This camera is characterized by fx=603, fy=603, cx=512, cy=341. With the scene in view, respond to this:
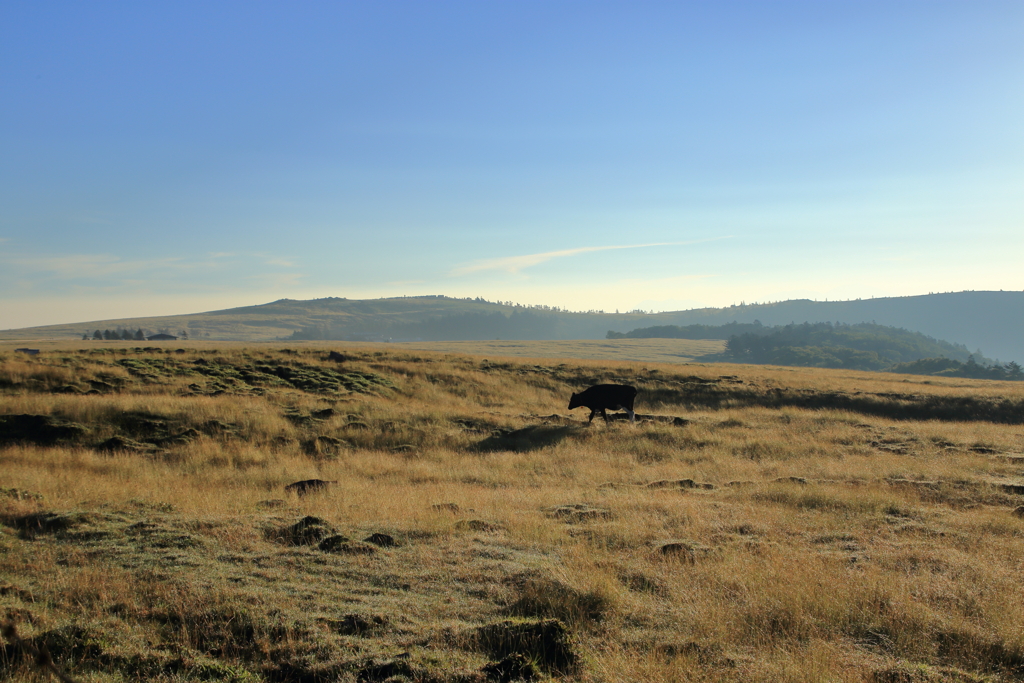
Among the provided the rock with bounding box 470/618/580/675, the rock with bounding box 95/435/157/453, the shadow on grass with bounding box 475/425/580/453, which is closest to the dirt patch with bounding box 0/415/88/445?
the rock with bounding box 95/435/157/453

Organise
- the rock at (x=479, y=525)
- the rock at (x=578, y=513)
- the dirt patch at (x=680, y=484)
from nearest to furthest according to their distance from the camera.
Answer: the rock at (x=479, y=525) < the rock at (x=578, y=513) < the dirt patch at (x=680, y=484)

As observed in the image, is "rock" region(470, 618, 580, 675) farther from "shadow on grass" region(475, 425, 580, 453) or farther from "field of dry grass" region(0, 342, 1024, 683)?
"shadow on grass" region(475, 425, 580, 453)

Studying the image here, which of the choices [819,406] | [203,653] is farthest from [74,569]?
[819,406]

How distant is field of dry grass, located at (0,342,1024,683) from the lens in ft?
16.9

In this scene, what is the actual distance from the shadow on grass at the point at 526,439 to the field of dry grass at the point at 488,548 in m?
0.13

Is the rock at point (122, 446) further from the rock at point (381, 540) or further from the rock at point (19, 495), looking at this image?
the rock at point (381, 540)

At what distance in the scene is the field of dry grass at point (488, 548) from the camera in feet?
16.9

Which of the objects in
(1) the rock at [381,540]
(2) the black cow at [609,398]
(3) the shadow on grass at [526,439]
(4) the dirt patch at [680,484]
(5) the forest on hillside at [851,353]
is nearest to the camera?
(1) the rock at [381,540]

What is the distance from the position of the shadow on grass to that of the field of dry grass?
13 centimetres

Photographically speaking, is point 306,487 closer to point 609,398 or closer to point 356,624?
point 356,624

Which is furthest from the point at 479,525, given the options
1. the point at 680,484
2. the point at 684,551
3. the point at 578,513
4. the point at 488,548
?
the point at 680,484

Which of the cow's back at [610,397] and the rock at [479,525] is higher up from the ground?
the cow's back at [610,397]

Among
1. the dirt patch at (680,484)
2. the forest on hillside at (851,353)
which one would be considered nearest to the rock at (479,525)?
the dirt patch at (680,484)

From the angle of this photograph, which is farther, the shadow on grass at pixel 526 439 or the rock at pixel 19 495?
the shadow on grass at pixel 526 439
